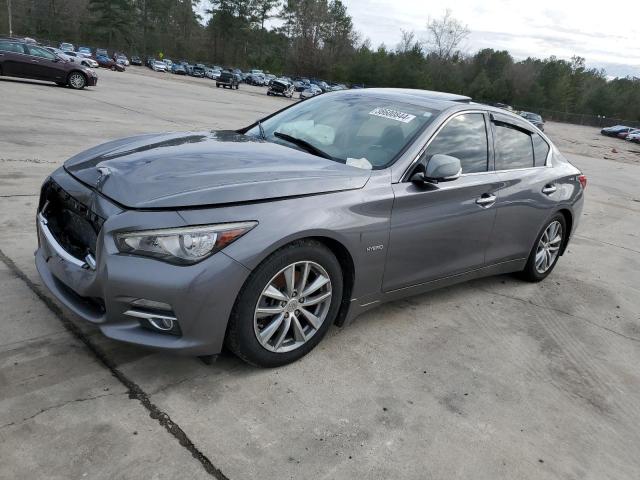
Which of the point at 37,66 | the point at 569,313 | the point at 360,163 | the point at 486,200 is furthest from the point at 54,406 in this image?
the point at 37,66

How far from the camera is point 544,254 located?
17.0ft

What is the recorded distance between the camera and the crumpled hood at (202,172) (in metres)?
2.80

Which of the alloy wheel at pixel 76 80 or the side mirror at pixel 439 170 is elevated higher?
the side mirror at pixel 439 170

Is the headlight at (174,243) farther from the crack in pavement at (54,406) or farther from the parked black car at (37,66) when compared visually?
the parked black car at (37,66)

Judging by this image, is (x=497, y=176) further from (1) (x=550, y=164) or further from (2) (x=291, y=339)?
(2) (x=291, y=339)

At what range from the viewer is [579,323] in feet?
14.8

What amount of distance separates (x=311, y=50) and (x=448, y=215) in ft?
332

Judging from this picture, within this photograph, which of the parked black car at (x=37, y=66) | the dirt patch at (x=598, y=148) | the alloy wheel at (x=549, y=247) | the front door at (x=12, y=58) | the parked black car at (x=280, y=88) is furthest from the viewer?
the parked black car at (x=280, y=88)

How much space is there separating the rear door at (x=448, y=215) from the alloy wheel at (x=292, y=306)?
525 millimetres

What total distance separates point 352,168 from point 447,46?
102405 mm

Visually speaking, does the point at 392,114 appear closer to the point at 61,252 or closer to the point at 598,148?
the point at 61,252

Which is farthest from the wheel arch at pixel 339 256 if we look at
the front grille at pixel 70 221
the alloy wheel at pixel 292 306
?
the front grille at pixel 70 221

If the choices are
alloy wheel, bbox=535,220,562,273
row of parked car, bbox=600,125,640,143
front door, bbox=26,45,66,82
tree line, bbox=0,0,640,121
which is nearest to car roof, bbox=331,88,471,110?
alloy wheel, bbox=535,220,562,273

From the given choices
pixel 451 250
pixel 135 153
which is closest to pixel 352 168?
pixel 451 250
